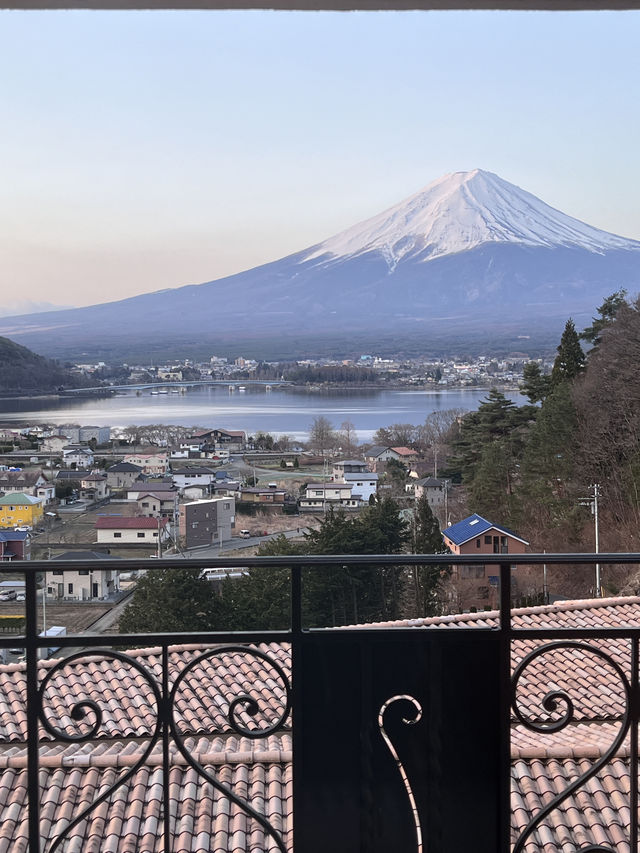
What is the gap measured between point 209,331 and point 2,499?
27.2 metres

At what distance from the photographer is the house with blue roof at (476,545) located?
16.7 m

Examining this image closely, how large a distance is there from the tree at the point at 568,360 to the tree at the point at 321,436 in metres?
10.7

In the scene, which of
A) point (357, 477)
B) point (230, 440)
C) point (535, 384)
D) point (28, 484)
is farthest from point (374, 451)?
point (28, 484)

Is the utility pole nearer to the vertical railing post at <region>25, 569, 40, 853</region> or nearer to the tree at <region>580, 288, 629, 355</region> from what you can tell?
the tree at <region>580, 288, 629, 355</region>

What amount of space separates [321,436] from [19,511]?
1231 cm

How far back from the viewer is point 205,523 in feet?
79.4

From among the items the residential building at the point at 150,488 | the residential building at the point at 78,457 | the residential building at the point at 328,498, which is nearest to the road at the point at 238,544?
the residential building at the point at 328,498

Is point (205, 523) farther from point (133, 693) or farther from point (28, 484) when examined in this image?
point (133, 693)

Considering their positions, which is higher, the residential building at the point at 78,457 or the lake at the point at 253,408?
the lake at the point at 253,408

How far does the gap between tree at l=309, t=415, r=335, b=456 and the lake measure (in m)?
0.46

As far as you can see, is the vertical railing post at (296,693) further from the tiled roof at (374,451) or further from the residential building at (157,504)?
the tiled roof at (374,451)

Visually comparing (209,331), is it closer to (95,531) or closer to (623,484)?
(95,531)

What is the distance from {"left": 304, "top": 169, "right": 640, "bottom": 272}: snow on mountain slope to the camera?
5553 cm

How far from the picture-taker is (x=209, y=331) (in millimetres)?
50375
